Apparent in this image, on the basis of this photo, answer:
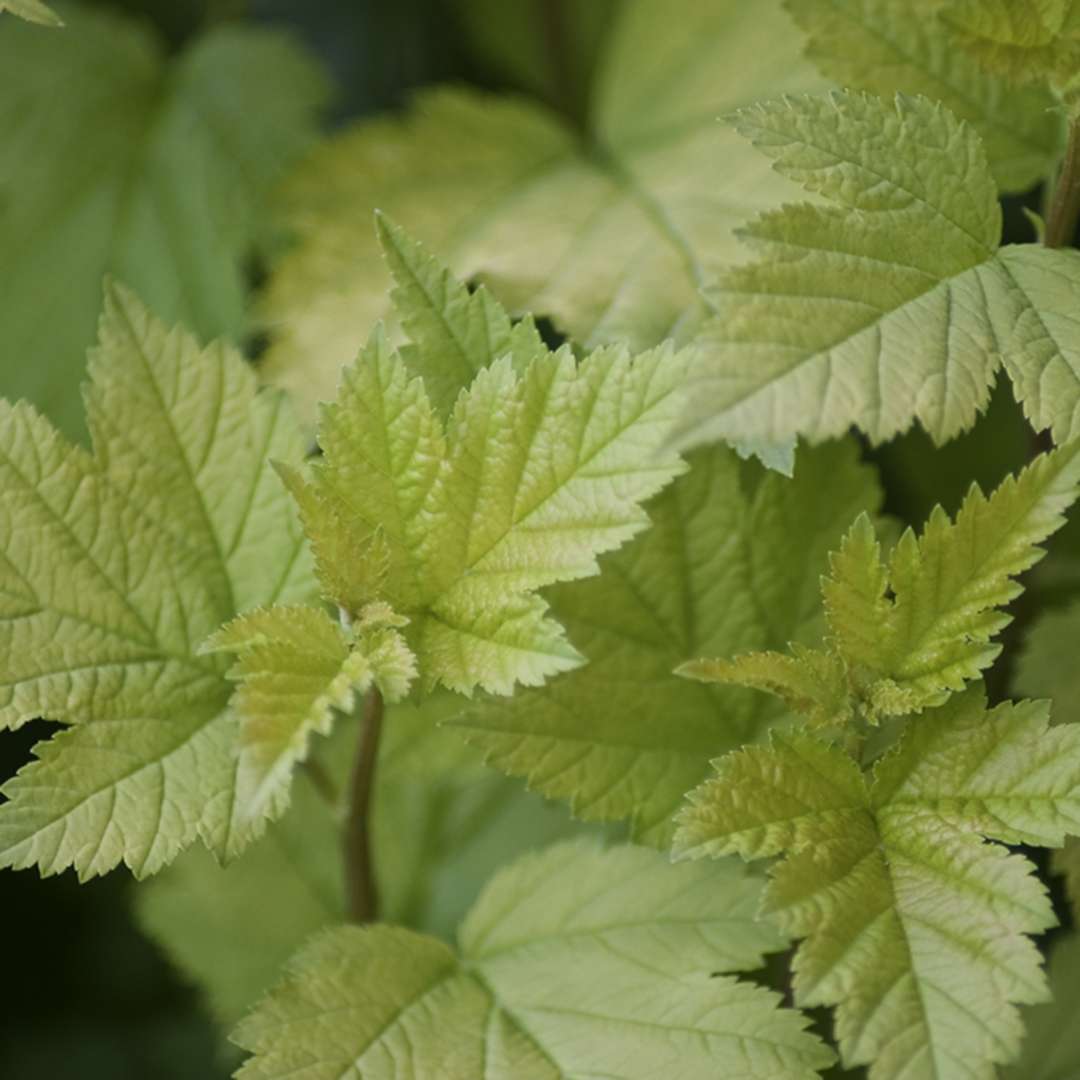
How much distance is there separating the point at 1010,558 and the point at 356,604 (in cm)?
31

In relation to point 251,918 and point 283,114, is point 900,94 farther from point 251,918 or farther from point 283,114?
point 251,918

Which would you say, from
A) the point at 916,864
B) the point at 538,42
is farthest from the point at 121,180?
the point at 916,864

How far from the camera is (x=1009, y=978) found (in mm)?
604

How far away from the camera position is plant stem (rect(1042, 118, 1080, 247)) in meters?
0.71

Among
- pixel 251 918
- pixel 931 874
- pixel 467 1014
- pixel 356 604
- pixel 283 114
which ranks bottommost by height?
pixel 251 918

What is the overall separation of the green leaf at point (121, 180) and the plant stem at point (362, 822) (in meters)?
0.46

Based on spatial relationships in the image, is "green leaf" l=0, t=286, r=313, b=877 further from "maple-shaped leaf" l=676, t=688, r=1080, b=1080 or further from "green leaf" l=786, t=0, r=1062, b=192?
"green leaf" l=786, t=0, r=1062, b=192

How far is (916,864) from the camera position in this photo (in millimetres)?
658

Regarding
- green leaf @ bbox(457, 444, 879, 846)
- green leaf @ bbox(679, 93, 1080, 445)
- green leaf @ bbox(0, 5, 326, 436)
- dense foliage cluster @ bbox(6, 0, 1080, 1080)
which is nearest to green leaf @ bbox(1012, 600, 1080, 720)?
dense foliage cluster @ bbox(6, 0, 1080, 1080)

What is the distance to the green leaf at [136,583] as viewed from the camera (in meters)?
0.70

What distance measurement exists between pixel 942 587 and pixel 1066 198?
0.23m

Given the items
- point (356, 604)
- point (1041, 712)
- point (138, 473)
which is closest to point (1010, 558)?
point (1041, 712)

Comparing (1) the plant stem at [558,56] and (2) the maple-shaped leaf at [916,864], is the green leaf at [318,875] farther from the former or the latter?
(1) the plant stem at [558,56]

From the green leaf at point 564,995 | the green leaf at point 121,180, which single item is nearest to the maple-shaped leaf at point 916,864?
the green leaf at point 564,995
